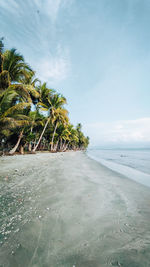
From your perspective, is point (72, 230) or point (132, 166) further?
point (132, 166)

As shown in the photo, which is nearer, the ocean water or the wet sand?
the wet sand

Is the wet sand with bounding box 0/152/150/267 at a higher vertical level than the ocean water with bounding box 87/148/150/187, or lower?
higher

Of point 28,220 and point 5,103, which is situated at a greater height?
point 5,103

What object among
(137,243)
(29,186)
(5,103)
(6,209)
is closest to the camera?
(137,243)

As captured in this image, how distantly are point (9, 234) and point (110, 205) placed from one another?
6.07 feet

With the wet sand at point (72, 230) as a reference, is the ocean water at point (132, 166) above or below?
below

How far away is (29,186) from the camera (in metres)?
3.02

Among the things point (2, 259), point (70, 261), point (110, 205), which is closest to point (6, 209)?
point (2, 259)

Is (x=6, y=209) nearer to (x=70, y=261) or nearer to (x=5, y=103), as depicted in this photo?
(x=70, y=261)

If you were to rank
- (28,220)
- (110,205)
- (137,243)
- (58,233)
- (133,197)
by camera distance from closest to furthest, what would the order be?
1. (137,243)
2. (58,233)
3. (28,220)
4. (110,205)
5. (133,197)

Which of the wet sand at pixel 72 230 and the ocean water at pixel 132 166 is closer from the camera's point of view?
the wet sand at pixel 72 230

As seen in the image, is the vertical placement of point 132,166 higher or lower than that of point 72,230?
lower

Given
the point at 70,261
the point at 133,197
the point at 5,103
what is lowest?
the point at 133,197

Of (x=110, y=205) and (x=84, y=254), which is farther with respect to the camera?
A: (x=110, y=205)
